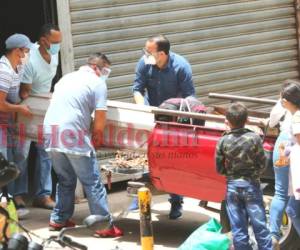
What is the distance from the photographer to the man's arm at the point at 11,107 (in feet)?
24.7

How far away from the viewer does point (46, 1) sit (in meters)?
9.15

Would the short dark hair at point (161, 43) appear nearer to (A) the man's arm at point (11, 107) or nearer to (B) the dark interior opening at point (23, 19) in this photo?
(A) the man's arm at point (11, 107)

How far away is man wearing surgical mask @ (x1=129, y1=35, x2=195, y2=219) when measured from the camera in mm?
7902

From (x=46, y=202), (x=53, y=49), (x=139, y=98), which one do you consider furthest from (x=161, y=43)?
(x=46, y=202)

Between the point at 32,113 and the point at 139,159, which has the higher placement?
the point at 32,113

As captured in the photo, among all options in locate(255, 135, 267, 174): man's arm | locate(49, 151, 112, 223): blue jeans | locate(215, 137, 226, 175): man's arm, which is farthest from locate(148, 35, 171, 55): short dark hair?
locate(255, 135, 267, 174): man's arm

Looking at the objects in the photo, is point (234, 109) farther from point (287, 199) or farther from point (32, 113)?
point (32, 113)

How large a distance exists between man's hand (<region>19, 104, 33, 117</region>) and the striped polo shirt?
14 cm

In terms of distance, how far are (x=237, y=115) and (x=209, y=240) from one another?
102 centimetres

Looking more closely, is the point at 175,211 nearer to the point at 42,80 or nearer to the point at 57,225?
the point at 57,225

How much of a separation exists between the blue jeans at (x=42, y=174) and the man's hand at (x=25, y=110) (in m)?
0.73

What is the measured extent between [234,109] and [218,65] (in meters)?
3.95

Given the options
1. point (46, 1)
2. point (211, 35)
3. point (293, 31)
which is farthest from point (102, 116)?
point (293, 31)

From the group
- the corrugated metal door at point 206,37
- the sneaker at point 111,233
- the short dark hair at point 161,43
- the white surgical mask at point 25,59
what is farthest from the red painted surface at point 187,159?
the corrugated metal door at point 206,37
